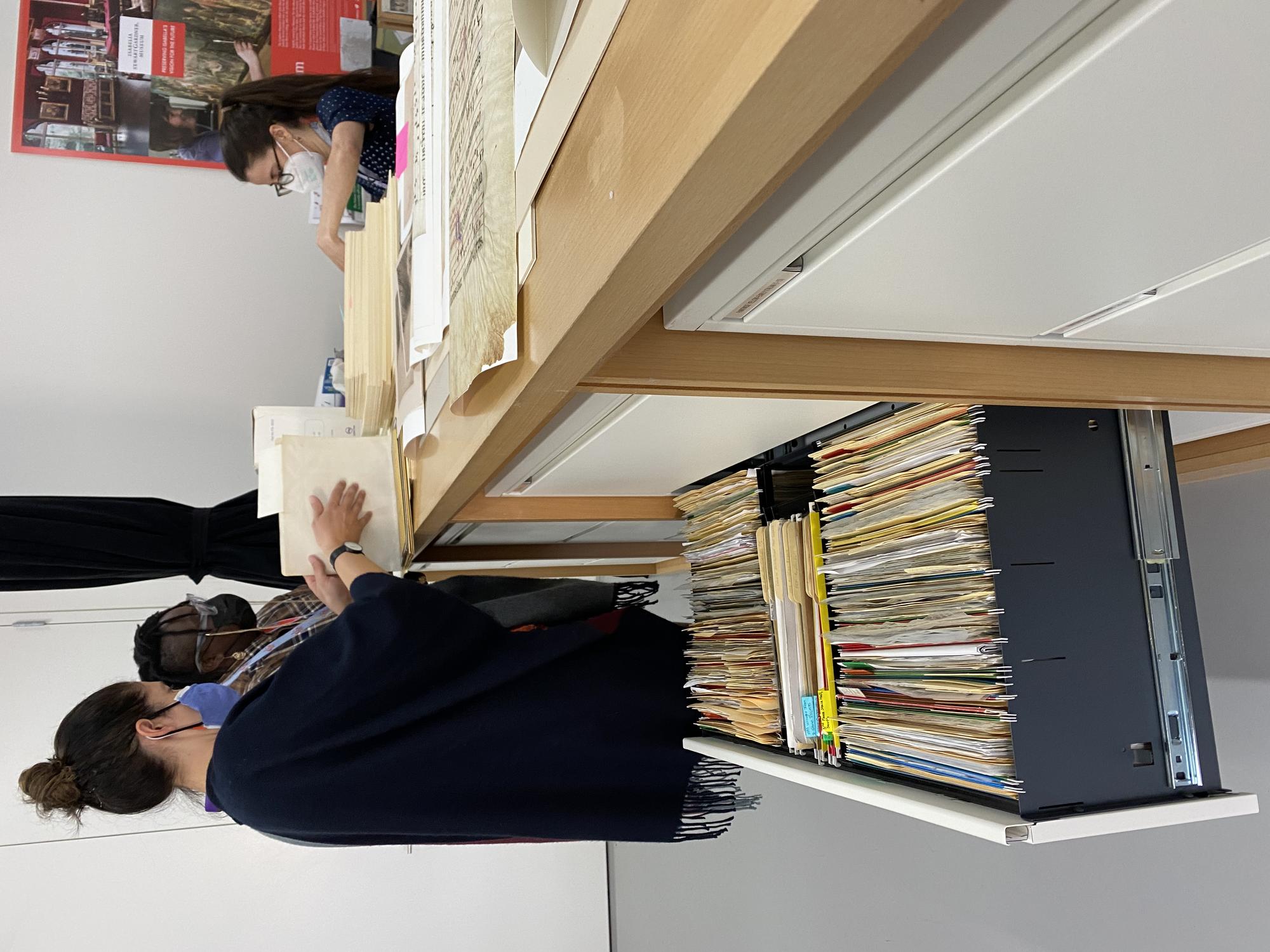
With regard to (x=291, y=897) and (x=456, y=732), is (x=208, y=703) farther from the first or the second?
(x=291, y=897)

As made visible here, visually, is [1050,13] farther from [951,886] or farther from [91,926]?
[91,926]

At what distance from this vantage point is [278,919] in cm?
281

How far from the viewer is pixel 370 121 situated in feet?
6.53

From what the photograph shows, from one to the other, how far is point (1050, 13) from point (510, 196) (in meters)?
0.35

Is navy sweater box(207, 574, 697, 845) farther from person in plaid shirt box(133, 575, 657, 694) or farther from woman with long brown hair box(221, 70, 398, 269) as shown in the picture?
woman with long brown hair box(221, 70, 398, 269)

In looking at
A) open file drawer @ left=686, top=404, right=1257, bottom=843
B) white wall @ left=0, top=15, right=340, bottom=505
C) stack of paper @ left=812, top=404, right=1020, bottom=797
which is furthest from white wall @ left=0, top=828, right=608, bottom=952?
open file drawer @ left=686, top=404, right=1257, bottom=843

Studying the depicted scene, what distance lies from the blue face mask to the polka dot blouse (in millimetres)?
1132

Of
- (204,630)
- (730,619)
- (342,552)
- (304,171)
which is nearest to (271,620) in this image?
(204,630)

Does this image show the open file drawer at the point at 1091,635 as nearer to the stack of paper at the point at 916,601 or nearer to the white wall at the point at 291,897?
the stack of paper at the point at 916,601

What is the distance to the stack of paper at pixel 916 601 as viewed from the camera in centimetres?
70

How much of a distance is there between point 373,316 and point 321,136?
1204mm

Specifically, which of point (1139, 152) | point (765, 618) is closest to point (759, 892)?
point (765, 618)

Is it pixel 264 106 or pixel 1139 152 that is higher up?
pixel 264 106

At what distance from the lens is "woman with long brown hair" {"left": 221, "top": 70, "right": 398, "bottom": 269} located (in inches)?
78.1
